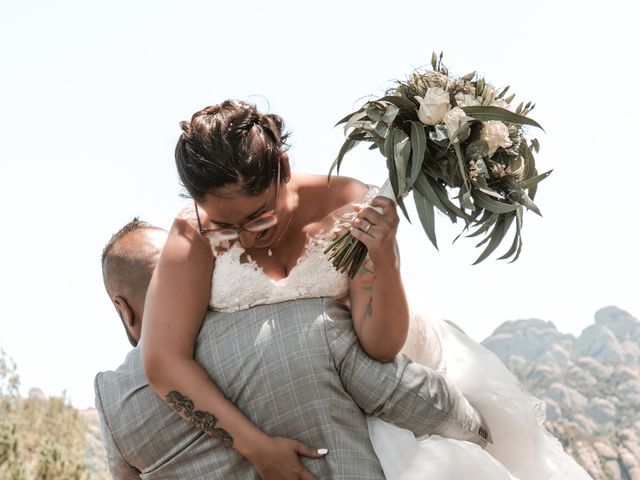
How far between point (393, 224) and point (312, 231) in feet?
1.83

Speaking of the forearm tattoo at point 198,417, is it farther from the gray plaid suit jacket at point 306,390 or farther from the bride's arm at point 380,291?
the bride's arm at point 380,291

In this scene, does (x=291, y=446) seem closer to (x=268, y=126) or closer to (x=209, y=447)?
(x=209, y=447)

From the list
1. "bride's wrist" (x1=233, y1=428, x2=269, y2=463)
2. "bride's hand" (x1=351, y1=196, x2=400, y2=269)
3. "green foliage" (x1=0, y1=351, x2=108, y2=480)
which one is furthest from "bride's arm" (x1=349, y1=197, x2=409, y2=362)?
"green foliage" (x1=0, y1=351, x2=108, y2=480)

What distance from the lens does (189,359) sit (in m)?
4.41

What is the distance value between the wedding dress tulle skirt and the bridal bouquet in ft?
2.70

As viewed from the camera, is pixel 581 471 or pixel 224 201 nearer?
pixel 224 201

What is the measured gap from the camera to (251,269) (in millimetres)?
4473

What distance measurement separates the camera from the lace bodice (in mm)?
4461

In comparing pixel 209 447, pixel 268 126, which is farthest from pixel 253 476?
pixel 268 126

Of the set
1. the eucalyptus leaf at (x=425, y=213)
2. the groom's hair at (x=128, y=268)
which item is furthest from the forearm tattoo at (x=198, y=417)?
the eucalyptus leaf at (x=425, y=213)

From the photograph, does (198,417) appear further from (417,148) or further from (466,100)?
(466,100)

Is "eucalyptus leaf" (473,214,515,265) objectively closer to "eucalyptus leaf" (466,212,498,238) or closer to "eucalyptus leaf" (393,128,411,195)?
"eucalyptus leaf" (466,212,498,238)

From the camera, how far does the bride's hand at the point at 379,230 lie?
13.3ft

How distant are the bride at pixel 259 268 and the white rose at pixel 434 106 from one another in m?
0.41
